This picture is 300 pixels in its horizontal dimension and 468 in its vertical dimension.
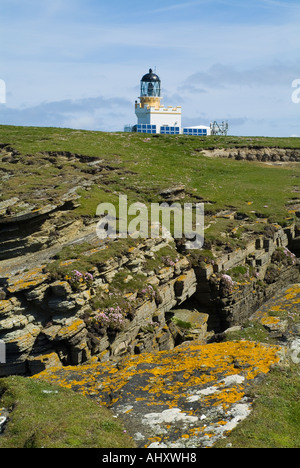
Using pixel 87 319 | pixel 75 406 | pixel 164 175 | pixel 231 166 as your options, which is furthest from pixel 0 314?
pixel 231 166

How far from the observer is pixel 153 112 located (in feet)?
360

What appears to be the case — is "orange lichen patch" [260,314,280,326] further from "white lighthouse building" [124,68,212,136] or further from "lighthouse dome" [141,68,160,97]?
"lighthouse dome" [141,68,160,97]

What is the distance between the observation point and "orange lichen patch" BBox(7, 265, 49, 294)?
26.9 meters

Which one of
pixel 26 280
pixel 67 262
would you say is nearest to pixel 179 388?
pixel 26 280

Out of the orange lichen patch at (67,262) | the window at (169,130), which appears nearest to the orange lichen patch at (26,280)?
the orange lichen patch at (67,262)

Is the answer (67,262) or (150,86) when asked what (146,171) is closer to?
(67,262)

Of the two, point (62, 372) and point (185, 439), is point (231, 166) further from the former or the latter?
point (185, 439)

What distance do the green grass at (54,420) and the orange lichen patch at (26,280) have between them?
9317 mm

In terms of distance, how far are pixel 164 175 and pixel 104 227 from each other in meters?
20.3

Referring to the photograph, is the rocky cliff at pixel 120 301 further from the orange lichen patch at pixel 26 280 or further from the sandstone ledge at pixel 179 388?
the sandstone ledge at pixel 179 388

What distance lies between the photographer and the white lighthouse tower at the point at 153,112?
10719cm

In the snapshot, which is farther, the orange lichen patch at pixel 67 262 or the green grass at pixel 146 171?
the green grass at pixel 146 171

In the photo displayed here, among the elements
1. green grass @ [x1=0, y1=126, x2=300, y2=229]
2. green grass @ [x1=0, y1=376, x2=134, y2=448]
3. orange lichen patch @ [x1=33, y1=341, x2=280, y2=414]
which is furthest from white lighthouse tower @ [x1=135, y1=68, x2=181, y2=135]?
green grass @ [x1=0, y1=376, x2=134, y2=448]

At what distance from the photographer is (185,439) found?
14.4 meters
